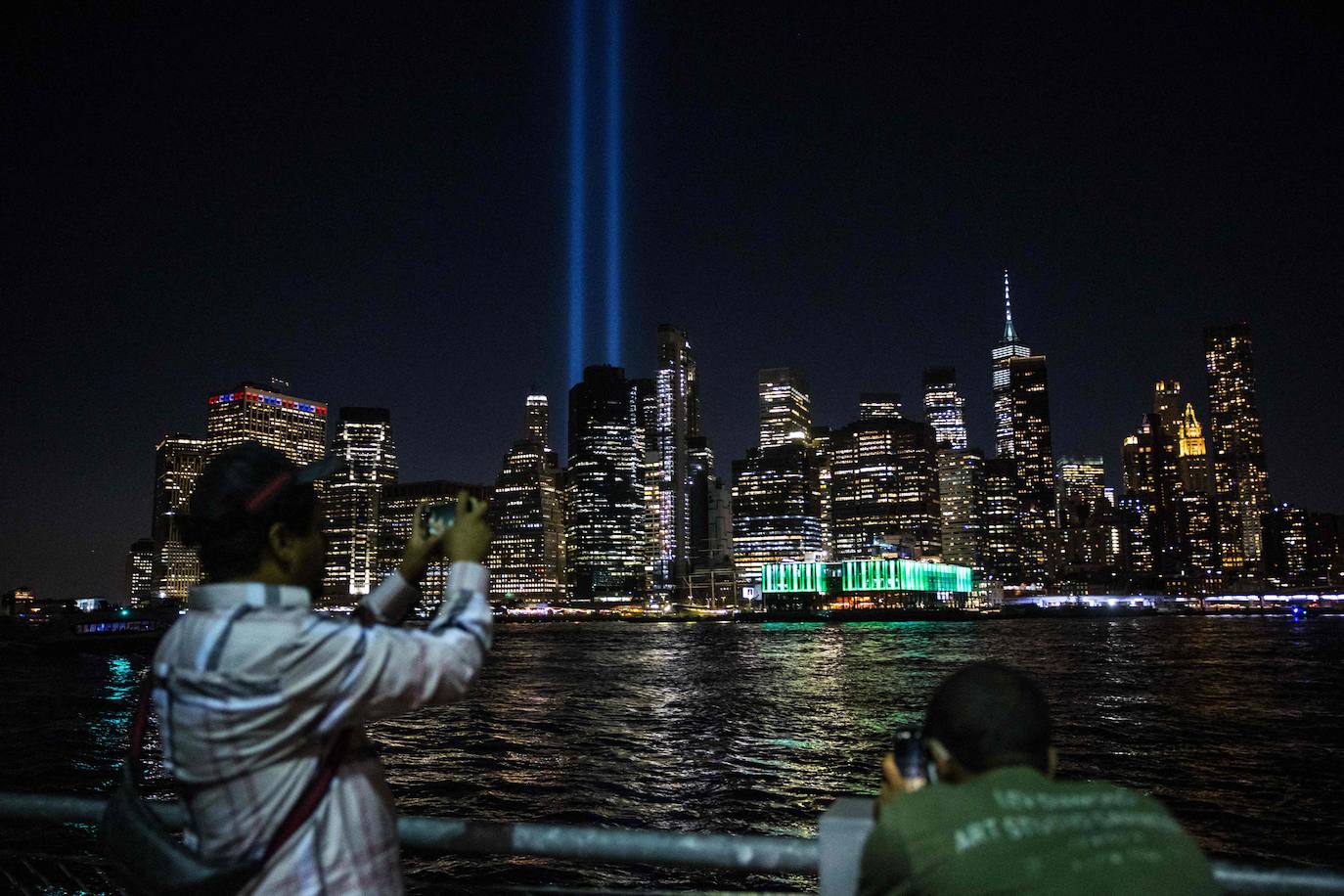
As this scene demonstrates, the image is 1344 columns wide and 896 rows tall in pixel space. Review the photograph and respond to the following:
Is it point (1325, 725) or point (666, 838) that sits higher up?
point (666, 838)

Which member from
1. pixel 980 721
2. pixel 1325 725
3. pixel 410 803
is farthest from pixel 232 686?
pixel 1325 725

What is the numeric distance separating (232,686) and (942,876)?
1.69 meters

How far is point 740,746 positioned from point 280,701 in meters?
25.5

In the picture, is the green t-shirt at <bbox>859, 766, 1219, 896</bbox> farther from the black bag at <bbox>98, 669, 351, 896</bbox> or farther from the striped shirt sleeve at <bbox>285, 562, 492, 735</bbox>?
the black bag at <bbox>98, 669, 351, 896</bbox>

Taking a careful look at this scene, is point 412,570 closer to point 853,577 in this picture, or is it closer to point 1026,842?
point 1026,842

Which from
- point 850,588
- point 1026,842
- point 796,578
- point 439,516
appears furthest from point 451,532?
point 796,578

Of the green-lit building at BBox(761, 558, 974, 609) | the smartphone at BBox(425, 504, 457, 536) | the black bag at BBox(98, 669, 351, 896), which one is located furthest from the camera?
the green-lit building at BBox(761, 558, 974, 609)

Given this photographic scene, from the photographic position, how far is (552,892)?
10.3ft

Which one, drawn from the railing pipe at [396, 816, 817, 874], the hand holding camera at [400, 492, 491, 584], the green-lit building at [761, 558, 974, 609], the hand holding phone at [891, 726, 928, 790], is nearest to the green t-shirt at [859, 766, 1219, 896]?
the hand holding phone at [891, 726, 928, 790]

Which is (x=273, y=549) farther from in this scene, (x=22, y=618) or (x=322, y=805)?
(x=22, y=618)

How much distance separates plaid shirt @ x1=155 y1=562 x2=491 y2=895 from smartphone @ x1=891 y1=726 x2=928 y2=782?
1160mm

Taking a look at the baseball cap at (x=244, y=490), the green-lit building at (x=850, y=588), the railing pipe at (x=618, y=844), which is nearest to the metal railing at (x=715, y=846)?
the railing pipe at (x=618, y=844)

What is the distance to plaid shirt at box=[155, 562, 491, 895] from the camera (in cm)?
216

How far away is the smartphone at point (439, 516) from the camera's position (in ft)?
8.79
